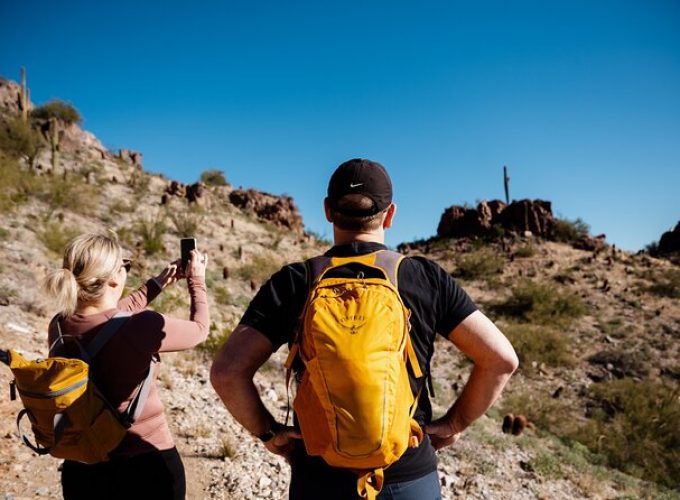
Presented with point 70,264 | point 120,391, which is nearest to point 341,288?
point 120,391

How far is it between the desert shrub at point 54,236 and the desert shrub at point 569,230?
2268 centimetres

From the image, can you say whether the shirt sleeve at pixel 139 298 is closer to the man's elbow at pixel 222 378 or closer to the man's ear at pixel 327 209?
the man's elbow at pixel 222 378

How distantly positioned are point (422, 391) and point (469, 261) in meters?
19.6

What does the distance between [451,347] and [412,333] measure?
10.7 m

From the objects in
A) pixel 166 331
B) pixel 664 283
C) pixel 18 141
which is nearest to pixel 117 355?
pixel 166 331

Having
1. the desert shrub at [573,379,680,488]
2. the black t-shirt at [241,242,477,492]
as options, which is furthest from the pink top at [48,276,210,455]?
the desert shrub at [573,379,680,488]

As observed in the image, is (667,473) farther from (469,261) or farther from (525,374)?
(469,261)

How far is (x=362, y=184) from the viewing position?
4.69 ft

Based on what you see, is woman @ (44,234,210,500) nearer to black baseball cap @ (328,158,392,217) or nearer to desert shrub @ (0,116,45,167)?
black baseball cap @ (328,158,392,217)

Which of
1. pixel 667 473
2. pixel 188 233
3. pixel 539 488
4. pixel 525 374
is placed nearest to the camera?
pixel 539 488

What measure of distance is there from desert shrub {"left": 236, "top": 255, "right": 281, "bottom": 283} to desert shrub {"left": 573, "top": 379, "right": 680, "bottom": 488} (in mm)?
8374

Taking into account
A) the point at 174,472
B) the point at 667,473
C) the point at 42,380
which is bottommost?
the point at 667,473

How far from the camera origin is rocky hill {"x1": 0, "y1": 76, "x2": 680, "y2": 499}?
4527 millimetres

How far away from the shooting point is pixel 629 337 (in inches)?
507
